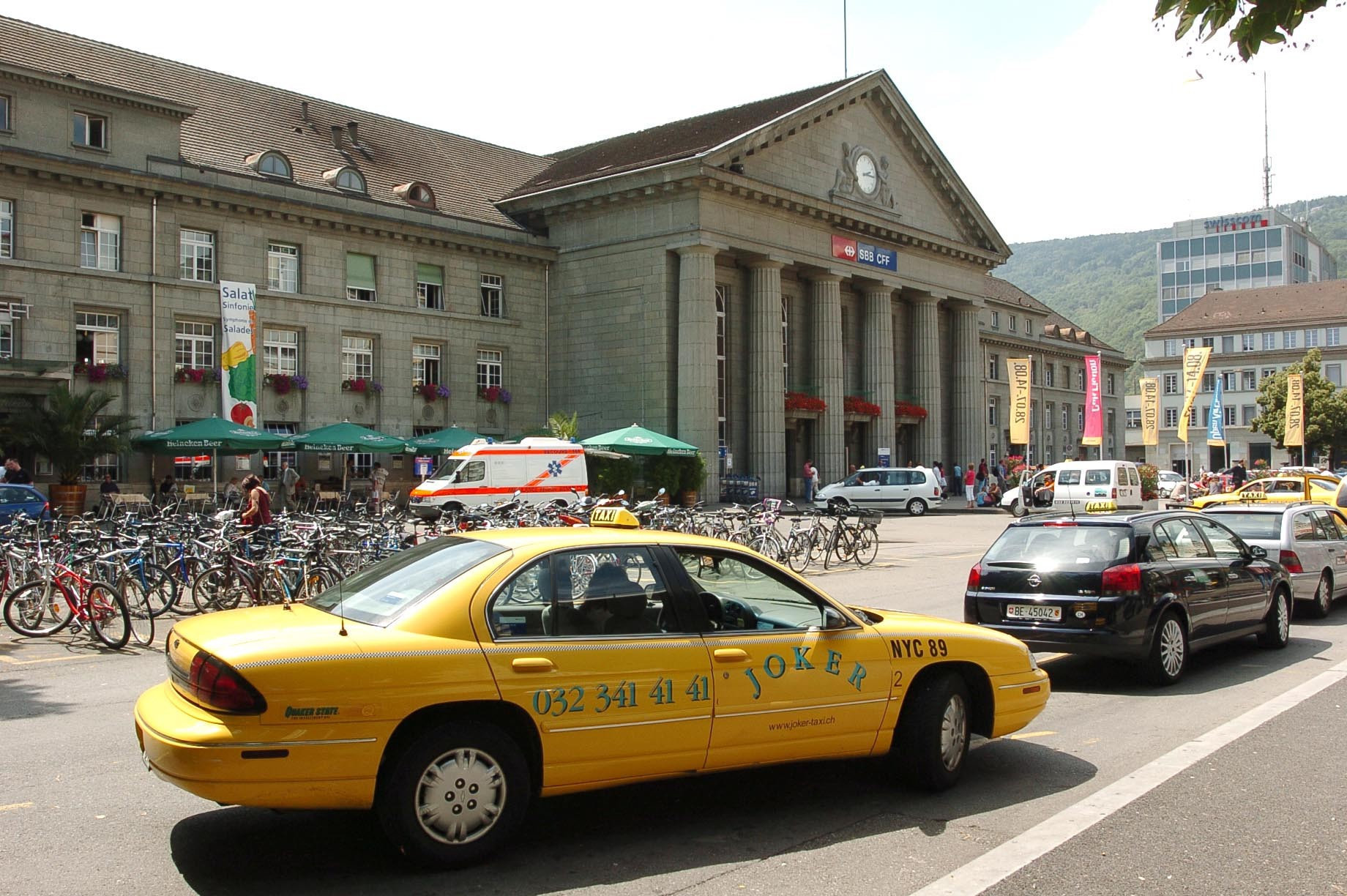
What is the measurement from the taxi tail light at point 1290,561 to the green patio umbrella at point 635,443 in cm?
2237

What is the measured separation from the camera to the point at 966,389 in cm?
5853

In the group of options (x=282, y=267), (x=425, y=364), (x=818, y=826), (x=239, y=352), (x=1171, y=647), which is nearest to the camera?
(x=818, y=826)

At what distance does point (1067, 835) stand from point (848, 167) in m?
44.9

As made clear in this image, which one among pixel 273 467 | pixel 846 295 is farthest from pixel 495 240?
pixel 846 295

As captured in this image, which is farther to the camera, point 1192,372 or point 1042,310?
point 1042,310

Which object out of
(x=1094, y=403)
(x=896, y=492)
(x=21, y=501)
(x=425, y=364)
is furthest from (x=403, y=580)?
(x=1094, y=403)

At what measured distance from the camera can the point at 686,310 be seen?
41.8 meters

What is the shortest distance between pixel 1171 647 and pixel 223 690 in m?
7.90

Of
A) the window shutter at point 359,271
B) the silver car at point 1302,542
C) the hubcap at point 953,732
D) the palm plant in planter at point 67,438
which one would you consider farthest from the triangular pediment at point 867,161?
the hubcap at point 953,732

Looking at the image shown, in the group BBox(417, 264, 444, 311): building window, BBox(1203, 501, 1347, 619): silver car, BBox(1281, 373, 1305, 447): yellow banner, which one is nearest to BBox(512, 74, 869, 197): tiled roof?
BBox(417, 264, 444, 311): building window

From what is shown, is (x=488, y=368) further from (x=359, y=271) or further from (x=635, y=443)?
(x=635, y=443)

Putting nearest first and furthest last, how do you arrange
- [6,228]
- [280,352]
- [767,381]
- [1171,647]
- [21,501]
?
[1171,647] → [21,501] → [6,228] → [280,352] → [767,381]

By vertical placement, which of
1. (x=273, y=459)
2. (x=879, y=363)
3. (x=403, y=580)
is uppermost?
(x=879, y=363)

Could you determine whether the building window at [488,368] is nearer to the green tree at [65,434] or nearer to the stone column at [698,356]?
the stone column at [698,356]
